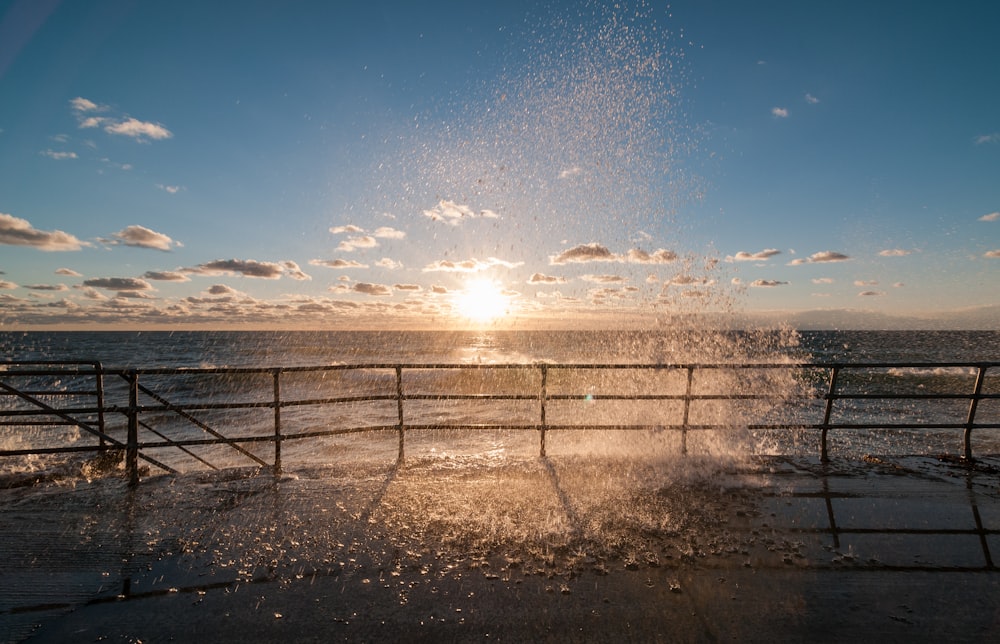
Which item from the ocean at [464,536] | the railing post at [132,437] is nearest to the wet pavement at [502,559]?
the ocean at [464,536]

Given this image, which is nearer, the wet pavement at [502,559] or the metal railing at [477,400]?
the wet pavement at [502,559]

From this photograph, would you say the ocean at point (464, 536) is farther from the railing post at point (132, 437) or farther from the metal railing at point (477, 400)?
the metal railing at point (477, 400)

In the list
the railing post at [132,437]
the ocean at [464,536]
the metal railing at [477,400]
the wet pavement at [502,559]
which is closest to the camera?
the wet pavement at [502,559]

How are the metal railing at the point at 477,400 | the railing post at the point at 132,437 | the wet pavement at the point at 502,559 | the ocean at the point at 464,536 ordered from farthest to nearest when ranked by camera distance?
the metal railing at the point at 477,400 < the railing post at the point at 132,437 < the ocean at the point at 464,536 < the wet pavement at the point at 502,559

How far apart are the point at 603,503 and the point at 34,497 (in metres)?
5.26

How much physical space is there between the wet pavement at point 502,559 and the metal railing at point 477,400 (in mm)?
1067

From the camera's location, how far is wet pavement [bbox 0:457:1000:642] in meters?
2.77

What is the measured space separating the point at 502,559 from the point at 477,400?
20.6 m

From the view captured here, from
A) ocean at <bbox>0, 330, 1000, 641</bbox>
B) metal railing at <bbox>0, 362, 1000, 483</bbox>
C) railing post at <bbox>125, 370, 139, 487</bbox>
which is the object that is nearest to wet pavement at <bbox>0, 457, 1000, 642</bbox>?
ocean at <bbox>0, 330, 1000, 641</bbox>

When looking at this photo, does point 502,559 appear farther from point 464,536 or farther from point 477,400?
Answer: point 477,400

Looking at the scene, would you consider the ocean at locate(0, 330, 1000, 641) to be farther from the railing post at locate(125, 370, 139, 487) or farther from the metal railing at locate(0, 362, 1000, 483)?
the metal railing at locate(0, 362, 1000, 483)

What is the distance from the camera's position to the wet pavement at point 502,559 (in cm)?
277

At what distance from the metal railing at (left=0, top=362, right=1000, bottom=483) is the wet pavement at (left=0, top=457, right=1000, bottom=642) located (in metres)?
A: 1.07

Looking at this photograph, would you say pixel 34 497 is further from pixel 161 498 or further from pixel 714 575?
pixel 714 575
